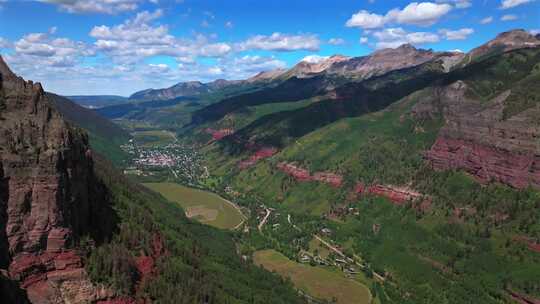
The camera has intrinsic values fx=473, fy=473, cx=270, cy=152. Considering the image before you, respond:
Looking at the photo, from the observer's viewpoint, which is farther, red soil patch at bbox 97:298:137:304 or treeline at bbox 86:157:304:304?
treeline at bbox 86:157:304:304

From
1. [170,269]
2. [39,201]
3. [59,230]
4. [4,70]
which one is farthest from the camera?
[170,269]

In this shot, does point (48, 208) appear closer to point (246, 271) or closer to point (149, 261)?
point (149, 261)

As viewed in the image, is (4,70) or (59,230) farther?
(4,70)

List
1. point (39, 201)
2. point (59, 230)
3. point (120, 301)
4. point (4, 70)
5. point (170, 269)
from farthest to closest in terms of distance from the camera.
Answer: point (170, 269) → point (4, 70) → point (120, 301) → point (59, 230) → point (39, 201)

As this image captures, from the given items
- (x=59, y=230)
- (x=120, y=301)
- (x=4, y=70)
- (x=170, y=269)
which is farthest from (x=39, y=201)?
(x=170, y=269)

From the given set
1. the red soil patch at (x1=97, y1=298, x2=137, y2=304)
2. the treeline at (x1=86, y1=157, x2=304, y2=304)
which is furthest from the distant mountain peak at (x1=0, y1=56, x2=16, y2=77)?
the red soil patch at (x1=97, y1=298, x2=137, y2=304)

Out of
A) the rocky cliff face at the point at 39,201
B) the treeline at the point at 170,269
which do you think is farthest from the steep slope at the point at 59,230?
the treeline at the point at 170,269

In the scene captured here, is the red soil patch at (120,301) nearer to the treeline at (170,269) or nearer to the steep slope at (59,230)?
the steep slope at (59,230)

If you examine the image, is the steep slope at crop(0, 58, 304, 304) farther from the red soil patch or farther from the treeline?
the treeline

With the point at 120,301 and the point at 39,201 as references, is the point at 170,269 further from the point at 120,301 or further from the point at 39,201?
the point at 39,201
